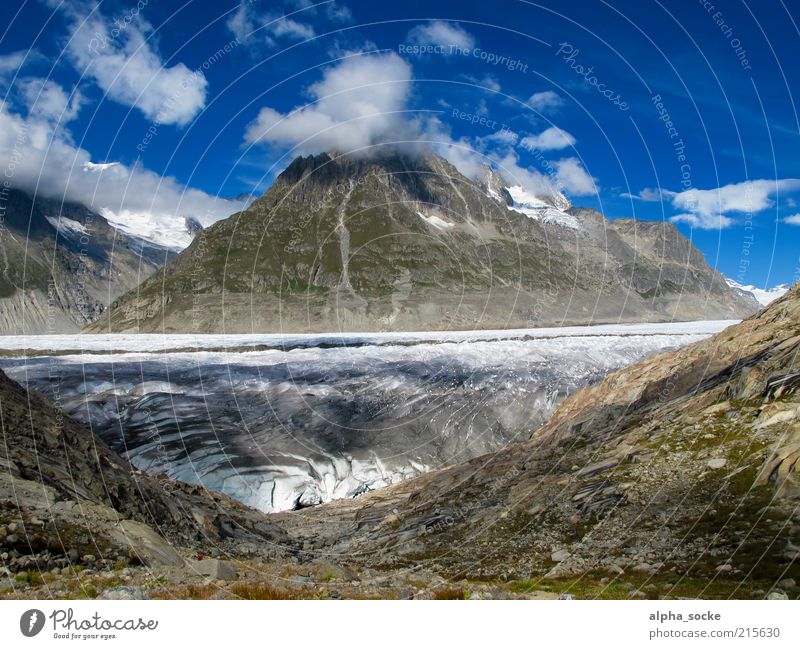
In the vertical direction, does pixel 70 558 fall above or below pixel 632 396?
below

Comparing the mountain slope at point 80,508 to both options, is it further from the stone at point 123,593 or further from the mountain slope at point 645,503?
the mountain slope at point 645,503

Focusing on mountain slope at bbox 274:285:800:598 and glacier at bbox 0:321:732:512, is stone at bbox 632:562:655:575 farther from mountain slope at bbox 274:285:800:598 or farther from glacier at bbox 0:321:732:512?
glacier at bbox 0:321:732:512

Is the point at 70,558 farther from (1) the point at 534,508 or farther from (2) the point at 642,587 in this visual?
(1) the point at 534,508

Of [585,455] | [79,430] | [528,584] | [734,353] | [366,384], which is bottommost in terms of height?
[528,584]

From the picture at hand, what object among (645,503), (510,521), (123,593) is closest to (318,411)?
(510,521)

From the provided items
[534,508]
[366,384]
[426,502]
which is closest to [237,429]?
[366,384]

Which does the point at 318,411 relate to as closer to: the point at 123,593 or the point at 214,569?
the point at 214,569

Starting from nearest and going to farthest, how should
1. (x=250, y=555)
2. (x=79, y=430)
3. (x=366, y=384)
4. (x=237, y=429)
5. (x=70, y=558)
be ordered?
1. (x=70, y=558)
2. (x=250, y=555)
3. (x=79, y=430)
4. (x=237, y=429)
5. (x=366, y=384)
